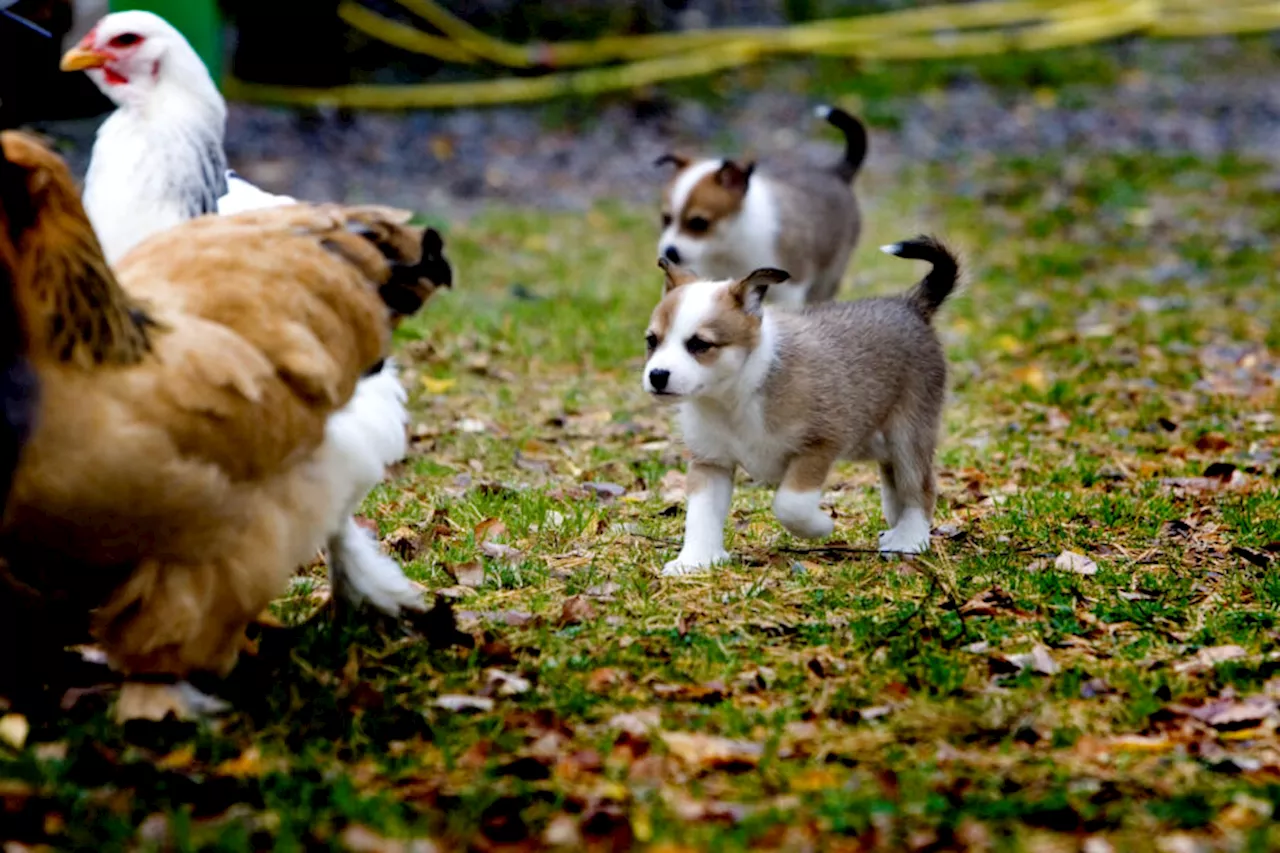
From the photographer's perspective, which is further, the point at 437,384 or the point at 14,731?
the point at 437,384

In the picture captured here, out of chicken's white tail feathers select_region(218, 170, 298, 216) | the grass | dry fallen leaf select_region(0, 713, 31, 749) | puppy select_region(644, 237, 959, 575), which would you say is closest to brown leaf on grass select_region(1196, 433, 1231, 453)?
the grass

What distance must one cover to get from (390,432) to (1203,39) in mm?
19594

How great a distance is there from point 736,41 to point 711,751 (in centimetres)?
1730

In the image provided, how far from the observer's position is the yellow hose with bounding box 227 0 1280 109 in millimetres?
18562

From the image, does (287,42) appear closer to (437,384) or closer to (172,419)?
(437,384)

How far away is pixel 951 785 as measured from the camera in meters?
3.77

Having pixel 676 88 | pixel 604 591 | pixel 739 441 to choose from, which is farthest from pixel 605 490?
pixel 676 88

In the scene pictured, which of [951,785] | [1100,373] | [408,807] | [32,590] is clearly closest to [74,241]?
[32,590]

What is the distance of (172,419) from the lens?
12.2 feet

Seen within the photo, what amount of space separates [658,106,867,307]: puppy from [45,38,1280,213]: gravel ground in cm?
492

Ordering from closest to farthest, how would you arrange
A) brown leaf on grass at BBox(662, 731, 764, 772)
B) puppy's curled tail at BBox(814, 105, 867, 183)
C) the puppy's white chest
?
brown leaf on grass at BBox(662, 731, 764, 772) → the puppy's white chest → puppy's curled tail at BBox(814, 105, 867, 183)

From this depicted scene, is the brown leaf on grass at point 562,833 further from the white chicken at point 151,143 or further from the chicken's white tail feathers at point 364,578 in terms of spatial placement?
the white chicken at point 151,143

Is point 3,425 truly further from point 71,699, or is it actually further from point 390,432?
point 390,432

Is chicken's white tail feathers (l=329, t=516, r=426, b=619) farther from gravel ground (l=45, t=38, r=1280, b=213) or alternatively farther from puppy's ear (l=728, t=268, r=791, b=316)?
gravel ground (l=45, t=38, r=1280, b=213)
